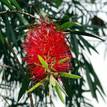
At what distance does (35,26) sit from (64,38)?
0.10 m

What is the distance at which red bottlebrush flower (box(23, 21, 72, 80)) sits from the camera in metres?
0.80

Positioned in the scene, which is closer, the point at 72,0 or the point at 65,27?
the point at 65,27

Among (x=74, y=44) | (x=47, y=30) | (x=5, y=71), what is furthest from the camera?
(x=5, y=71)

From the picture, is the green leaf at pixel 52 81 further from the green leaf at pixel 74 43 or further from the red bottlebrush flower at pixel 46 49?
the green leaf at pixel 74 43

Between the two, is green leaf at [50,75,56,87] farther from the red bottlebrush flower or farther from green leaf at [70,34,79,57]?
green leaf at [70,34,79,57]

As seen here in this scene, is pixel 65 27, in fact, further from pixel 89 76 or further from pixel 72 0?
pixel 72 0

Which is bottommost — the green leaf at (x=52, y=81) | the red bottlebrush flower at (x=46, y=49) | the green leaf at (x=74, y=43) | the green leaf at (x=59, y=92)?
the green leaf at (x=59, y=92)

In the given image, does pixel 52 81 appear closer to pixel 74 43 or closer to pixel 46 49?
pixel 46 49

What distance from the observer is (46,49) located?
823 millimetres

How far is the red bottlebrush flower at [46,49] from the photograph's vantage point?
804 millimetres

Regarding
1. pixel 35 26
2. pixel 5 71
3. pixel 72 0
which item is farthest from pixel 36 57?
pixel 72 0

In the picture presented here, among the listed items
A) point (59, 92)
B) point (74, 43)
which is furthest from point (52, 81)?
point (74, 43)

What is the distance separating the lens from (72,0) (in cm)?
281

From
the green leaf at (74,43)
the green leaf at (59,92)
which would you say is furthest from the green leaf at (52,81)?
the green leaf at (74,43)
